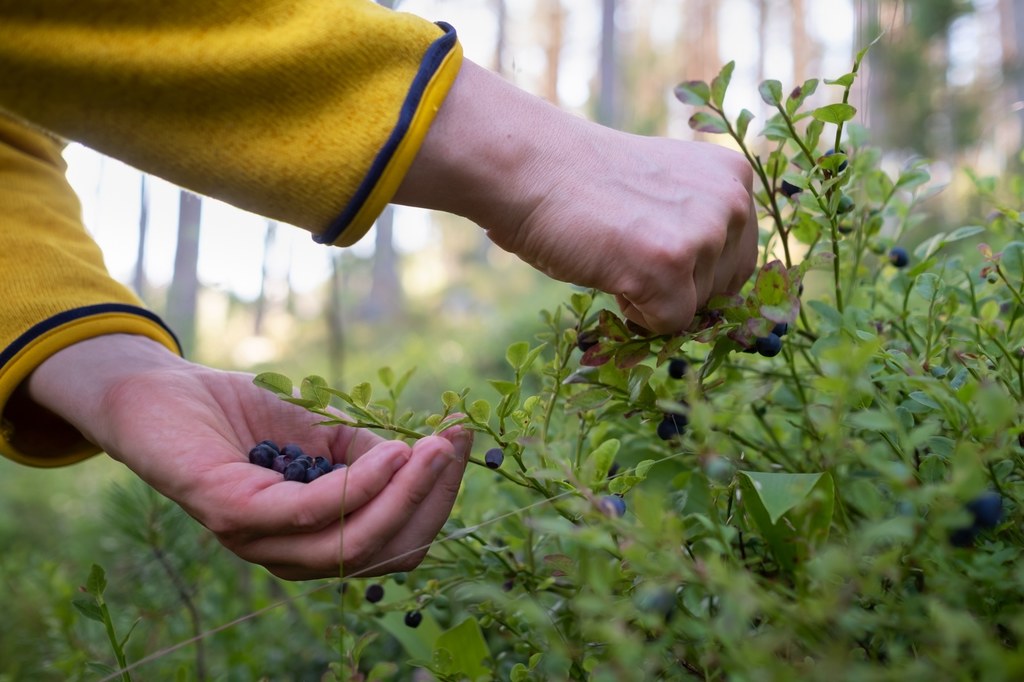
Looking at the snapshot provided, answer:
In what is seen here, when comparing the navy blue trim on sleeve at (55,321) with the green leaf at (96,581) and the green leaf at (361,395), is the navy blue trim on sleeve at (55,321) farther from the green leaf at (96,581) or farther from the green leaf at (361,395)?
the green leaf at (361,395)

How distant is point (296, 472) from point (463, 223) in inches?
752

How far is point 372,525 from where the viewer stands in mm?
687

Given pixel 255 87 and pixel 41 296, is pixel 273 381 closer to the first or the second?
pixel 255 87

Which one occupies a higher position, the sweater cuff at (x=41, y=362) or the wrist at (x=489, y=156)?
the wrist at (x=489, y=156)

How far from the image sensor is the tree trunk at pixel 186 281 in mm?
3979

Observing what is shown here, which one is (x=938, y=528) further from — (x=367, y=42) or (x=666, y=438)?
(x=367, y=42)

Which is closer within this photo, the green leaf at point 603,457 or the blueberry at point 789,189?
the green leaf at point 603,457

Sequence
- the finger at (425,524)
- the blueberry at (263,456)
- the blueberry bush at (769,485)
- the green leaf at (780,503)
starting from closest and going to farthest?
the blueberry bush at (769,485) → the green leaf at (780,503) → the finger at (425,524) → the blueberry at (263,456)

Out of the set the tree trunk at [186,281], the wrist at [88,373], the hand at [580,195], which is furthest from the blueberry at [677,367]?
the tree trunk at [186,281]

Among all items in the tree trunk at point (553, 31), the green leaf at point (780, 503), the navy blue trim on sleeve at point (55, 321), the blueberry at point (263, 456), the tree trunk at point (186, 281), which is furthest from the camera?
the tree trunk at point (553, 31)

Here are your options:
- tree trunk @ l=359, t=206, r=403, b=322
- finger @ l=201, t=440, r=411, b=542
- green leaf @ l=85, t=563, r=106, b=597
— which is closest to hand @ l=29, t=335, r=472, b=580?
finger @ l=201, t=440, r=411, b=542

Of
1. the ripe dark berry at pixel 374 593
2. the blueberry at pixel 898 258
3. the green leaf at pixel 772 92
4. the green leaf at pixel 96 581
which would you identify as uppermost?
the green leaf at pixel 772 92

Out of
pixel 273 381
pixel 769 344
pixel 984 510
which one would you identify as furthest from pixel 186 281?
pixel 984 510

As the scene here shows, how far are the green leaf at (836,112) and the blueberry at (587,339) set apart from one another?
0.30 m
